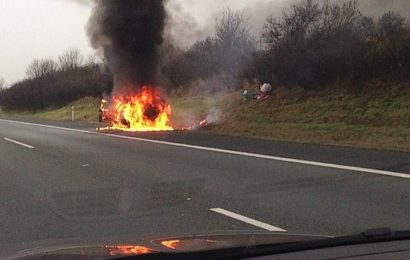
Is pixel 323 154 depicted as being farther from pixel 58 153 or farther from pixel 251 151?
pixel 58 153

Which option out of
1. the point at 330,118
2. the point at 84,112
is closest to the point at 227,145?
the point at 330,118

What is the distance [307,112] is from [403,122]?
4.95m

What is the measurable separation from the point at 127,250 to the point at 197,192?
5.42 m

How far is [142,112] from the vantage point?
24.2 meters

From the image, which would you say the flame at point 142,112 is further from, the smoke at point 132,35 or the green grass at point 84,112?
the green grass at point 84,112

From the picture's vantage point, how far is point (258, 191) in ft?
27.9

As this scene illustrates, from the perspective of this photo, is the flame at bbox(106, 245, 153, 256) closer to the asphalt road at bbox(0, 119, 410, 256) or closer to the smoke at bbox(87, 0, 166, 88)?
the asphalt road at bbox(0, 119, 410, 256)

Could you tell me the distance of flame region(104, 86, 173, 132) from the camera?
24.1m

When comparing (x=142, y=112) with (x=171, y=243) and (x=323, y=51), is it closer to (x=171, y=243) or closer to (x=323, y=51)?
(x=323, y=51)

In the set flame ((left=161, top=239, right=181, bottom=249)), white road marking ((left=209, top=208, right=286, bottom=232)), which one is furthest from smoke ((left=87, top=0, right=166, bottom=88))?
flame ((left=161, top=239, right=181, bottom=249))

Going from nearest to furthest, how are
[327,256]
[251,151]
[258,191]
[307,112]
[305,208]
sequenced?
[327,256] → [305,208] → [258,191] → [251,151] → [307,112]

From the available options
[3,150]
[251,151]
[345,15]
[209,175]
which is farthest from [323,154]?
[345,15]

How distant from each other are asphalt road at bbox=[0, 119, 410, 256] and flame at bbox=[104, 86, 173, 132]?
9272 millimetres

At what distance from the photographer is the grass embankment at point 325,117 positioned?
1728cm
